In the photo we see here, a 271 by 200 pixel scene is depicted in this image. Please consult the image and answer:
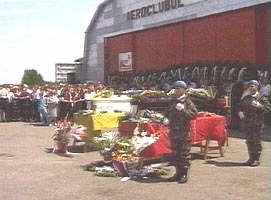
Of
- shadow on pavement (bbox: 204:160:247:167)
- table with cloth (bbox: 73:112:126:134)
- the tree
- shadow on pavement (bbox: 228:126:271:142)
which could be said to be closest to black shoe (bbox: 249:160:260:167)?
shadow on pavement (bbox: 204:160:247:167)

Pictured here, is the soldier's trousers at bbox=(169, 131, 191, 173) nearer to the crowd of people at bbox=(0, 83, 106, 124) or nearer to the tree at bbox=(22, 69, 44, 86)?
the crowd of people at bbox=(0, 83, 106, 124)

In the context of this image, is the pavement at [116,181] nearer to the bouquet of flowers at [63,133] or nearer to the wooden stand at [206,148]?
the wooden stand at [206,148]

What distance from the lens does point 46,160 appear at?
12.8 meters

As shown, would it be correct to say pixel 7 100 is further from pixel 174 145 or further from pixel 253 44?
pixel 174 145

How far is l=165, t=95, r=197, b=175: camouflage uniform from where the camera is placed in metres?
9.99

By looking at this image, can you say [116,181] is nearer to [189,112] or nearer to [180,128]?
[180,128]

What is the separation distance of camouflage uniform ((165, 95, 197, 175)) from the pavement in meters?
0.36

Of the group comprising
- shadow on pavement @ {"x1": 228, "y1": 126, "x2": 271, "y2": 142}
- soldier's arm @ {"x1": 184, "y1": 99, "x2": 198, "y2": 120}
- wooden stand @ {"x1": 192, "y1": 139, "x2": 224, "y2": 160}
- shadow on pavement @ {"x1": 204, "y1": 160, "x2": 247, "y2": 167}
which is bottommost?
shadow on pavement @ {"x1": 228, "y1": 126, "x2": 271, "y2": 142}

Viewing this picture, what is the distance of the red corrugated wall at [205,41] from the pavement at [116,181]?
769cm

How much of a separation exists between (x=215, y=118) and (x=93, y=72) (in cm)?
3349

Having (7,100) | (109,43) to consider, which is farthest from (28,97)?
(109,43)

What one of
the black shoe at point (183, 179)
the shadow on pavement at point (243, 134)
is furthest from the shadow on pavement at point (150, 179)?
the shadow on pavement at point (243, 134)

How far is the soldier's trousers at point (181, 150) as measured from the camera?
998 centimetres

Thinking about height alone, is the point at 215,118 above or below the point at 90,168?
above
